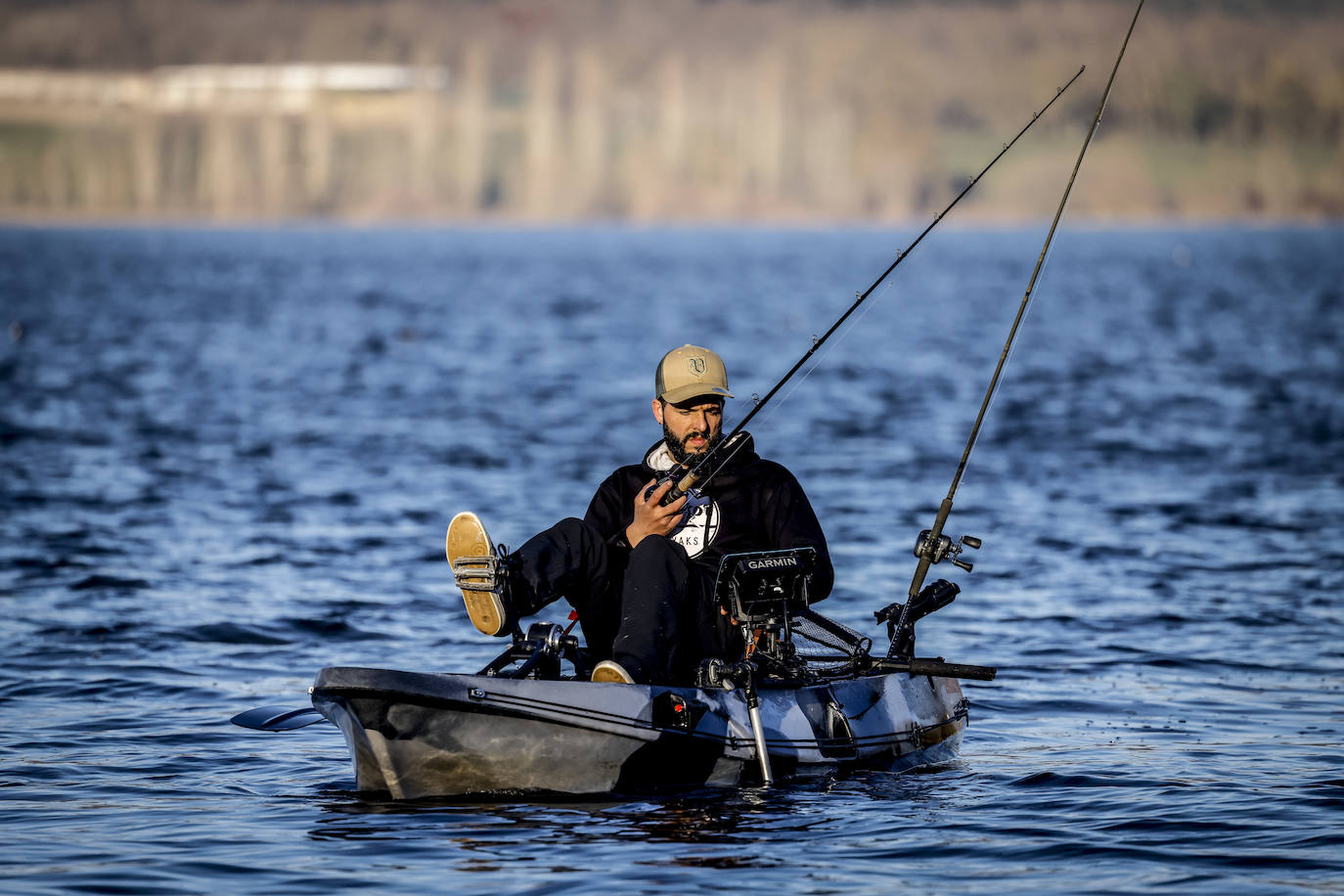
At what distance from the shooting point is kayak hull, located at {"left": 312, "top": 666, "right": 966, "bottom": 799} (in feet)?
27.3

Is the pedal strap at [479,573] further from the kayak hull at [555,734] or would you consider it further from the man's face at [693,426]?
the man's face at [693,426]

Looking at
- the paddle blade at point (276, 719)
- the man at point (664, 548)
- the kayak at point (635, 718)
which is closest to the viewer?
the kayak at point (635, 718)

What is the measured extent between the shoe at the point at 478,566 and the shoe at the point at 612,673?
49 centimetres

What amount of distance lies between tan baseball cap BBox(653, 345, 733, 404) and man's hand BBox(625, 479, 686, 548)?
1.45 feet

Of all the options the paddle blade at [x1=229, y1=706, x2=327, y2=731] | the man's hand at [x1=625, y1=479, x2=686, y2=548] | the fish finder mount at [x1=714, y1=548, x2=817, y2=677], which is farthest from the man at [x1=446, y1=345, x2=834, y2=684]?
the paddle blade at [x1=229, y1=706, x2=327, y2=731]

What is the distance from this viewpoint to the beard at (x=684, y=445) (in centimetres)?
924

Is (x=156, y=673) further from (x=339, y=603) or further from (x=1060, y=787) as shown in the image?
(x=1060, y=787)

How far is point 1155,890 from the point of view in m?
7.75

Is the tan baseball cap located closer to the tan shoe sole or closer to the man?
the man

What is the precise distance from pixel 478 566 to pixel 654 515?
92 centimetres

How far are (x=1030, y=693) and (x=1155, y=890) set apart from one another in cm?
421

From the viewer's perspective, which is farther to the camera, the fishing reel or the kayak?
the fishing reel

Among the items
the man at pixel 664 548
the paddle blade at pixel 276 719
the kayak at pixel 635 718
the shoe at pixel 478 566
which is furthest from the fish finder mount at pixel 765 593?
the paddle blade at pixel 276 719

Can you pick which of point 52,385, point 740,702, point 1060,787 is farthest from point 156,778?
point 52,385
